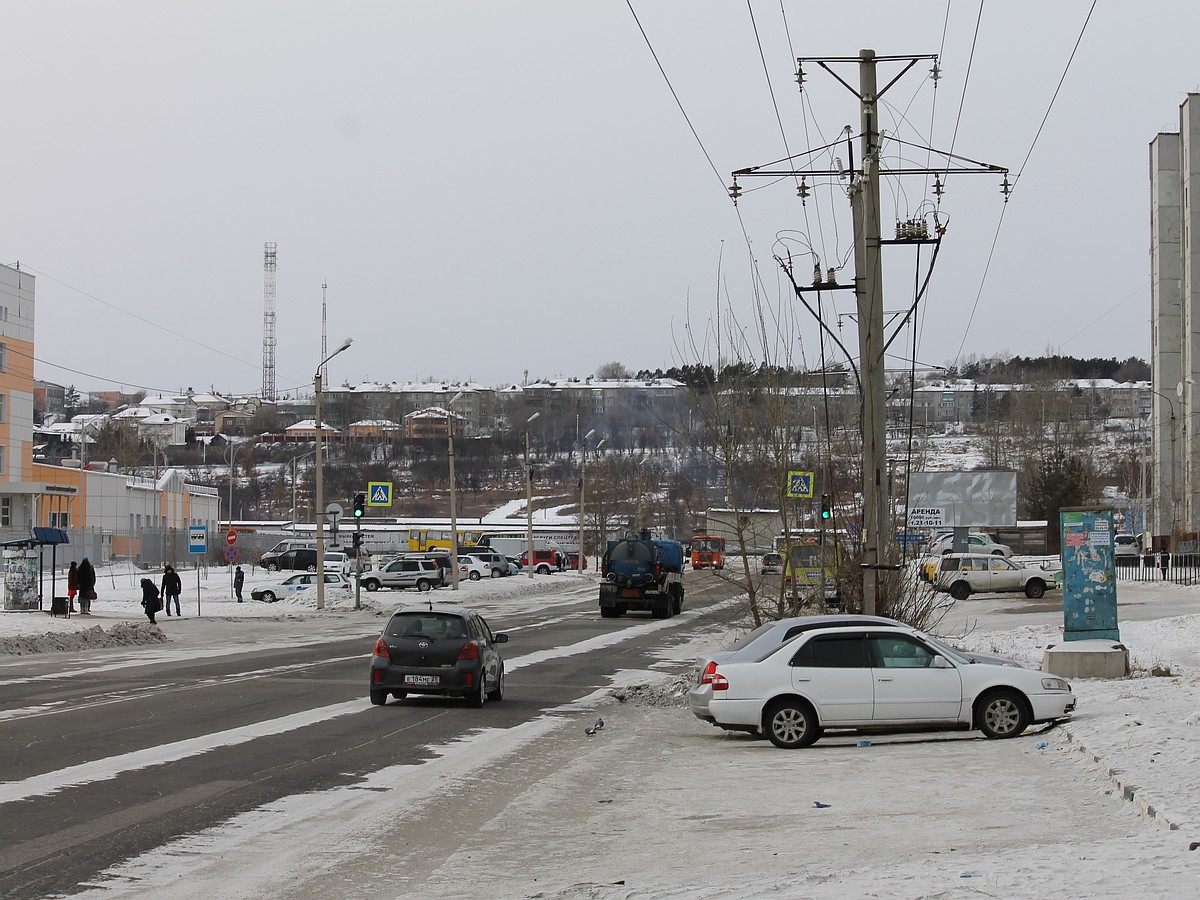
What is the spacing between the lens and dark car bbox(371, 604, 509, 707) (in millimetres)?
18766

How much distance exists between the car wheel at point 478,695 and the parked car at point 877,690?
5.32 metres

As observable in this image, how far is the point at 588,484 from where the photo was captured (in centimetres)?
12012

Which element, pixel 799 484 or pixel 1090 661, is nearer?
pixel 1090 661

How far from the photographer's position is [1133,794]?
962 centimetres

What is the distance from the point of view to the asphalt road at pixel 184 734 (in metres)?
9.54

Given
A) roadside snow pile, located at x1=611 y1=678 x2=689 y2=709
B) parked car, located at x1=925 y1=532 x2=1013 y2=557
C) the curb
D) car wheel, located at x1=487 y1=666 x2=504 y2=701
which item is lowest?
roadside snow pile, located at x1=611 y1=678 x2=689 y2=709

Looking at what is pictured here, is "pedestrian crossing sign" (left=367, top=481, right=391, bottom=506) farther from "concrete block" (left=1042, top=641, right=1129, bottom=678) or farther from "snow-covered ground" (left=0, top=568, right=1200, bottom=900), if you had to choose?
"concrete block" (left=1042, top=641, right=1129, bottom=678)

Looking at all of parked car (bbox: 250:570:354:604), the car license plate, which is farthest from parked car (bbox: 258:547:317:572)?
the car license plate

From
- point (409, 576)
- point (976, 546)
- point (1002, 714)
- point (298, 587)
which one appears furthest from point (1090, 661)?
point (976, 546)

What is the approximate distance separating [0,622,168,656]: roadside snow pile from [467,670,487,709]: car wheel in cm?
1519

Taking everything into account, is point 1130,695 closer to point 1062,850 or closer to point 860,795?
point 860,795

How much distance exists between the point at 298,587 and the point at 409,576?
23.9 feet

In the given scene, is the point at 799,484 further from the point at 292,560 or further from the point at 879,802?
the point at 292,560

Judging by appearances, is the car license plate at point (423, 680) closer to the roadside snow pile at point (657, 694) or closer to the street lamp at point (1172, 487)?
the roadside snow pile at point (657, 694)
